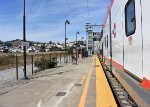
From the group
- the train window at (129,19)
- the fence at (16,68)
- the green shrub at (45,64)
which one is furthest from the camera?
the green shrub at (45,64)

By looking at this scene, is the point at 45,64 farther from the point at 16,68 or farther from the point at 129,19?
the point at 129,19

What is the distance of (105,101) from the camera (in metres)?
10.2

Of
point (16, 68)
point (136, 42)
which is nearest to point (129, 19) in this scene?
point (136, 42)

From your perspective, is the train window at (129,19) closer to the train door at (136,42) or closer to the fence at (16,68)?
the train door at (136,42)

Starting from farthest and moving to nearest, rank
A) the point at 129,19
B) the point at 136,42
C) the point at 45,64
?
the point at 45,64
the point at 129,19
the point at 136,42

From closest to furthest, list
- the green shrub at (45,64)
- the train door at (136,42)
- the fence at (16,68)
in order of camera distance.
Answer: the train door at (136,42) → the fence at (16,68) → the green shrub at (45,64)

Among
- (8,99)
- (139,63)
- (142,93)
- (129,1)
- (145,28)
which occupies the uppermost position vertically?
(129,1)

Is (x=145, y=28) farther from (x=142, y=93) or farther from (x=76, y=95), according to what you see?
(x=76, y=95)

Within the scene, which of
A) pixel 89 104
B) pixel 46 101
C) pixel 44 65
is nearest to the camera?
pixel 89 104

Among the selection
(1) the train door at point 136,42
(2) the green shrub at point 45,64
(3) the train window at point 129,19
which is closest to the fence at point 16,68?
(2) the green shrub at point 45,64

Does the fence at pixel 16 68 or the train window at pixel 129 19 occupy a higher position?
the train window at pixel 129 19

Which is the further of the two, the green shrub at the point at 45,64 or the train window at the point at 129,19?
the green shrub at the point at 45,64

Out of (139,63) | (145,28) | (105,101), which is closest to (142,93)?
(139,63)

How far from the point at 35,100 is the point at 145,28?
21.0 ft
